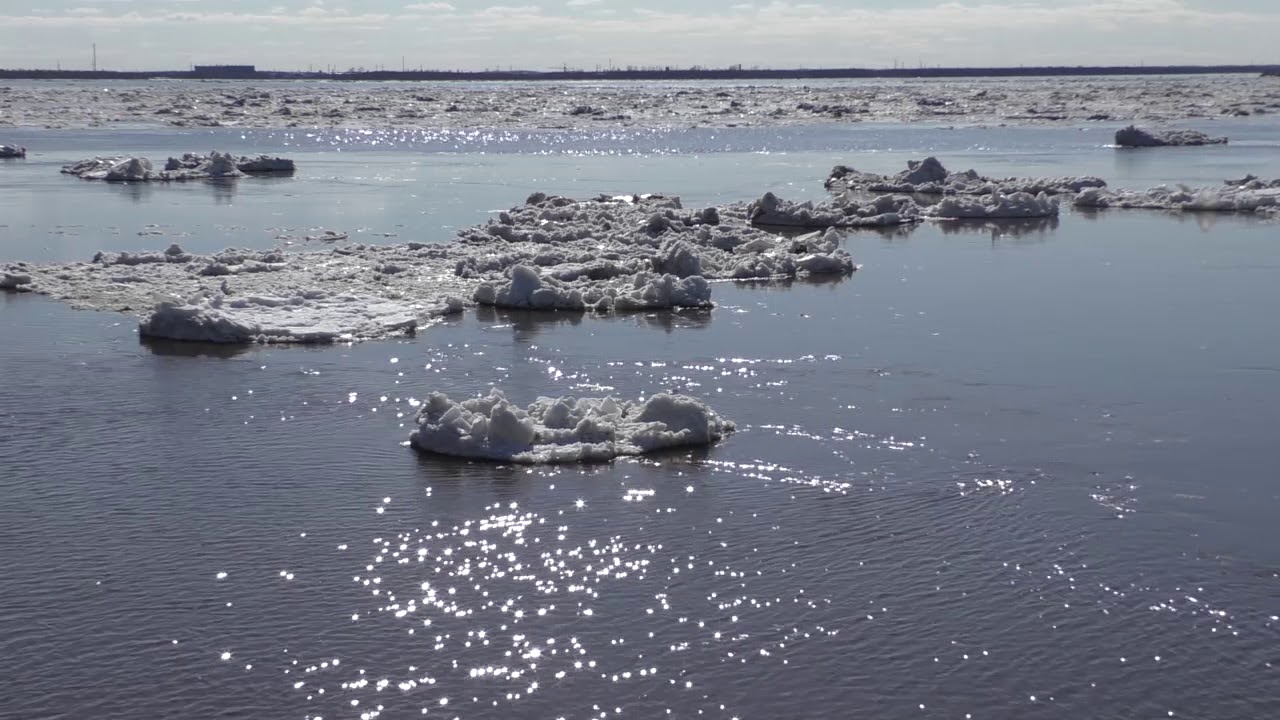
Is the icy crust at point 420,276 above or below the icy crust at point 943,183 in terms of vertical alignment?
below

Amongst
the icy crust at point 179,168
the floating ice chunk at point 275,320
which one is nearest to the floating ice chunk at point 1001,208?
the floating ice chunk at point 275,320

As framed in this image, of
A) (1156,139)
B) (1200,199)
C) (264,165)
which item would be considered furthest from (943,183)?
(1156,139)

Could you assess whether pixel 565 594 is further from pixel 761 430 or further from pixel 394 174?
pixel 394 174

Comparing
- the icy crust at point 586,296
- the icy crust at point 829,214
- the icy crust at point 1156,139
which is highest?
the icy crust at point 1156,139

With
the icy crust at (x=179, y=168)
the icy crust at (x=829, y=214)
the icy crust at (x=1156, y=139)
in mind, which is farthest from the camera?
the icy crust at (x=1156, y=139)

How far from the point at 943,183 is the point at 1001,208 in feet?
14.4

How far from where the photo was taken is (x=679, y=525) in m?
7.80

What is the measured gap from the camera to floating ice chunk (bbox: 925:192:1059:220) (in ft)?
74.2

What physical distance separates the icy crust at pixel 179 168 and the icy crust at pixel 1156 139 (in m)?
23.3

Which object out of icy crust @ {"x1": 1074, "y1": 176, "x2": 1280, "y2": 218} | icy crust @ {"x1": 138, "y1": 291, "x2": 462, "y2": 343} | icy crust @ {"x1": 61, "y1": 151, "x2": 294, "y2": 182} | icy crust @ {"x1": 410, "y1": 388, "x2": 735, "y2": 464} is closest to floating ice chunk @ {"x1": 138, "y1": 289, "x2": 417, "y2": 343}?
icy crust @ {"x1": 138, "y1": 291, "x2": 462, "y2": 343}

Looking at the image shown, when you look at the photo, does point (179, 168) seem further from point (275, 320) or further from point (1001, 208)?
point (275, 320)

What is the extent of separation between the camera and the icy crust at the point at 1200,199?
74.5ft

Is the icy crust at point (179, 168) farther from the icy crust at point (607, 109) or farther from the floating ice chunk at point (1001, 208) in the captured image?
the icy crust at point (607, 109)

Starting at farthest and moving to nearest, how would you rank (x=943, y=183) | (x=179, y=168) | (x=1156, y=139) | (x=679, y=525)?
1. (x=1156, y=139)
2. (x=179, y=168)
3. (x=943, y=183)
4. (x=679, y=525)
